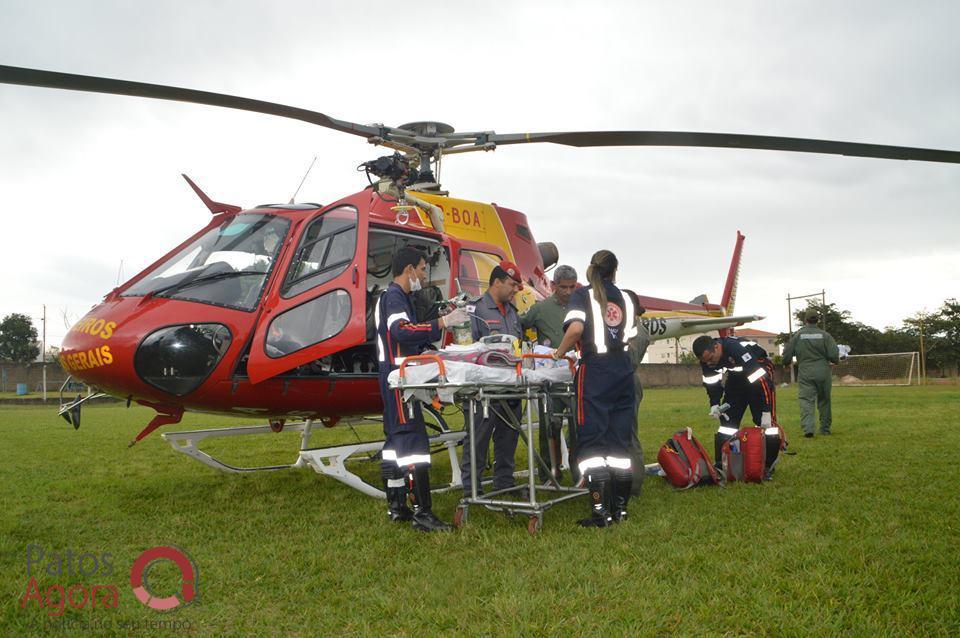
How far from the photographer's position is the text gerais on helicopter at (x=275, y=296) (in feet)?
17.3

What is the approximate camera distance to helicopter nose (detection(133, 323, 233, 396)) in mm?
5242

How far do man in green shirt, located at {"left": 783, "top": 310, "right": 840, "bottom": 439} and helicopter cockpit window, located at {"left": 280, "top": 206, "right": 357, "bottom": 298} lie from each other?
285 inches

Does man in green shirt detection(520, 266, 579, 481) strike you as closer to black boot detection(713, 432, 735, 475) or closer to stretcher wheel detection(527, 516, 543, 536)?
black boot detection(713, 432, 735, 475)

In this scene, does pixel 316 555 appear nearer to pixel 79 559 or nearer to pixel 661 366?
pixel 79 559

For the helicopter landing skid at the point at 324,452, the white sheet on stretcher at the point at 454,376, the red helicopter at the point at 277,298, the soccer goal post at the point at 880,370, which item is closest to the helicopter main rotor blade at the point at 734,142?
the red helicopter at the point at 277,298

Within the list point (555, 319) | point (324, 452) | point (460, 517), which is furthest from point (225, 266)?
point (555, 319)

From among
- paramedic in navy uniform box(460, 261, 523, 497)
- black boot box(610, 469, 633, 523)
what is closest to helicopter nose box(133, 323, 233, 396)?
paramedic in navy uniform box(460, 261, 523, 497)

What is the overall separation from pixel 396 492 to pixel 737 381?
3.57 meters

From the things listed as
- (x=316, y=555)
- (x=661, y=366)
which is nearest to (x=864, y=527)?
(x=316, y=555)

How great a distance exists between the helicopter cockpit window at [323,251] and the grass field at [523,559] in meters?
1.85

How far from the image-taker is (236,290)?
18.9 ft

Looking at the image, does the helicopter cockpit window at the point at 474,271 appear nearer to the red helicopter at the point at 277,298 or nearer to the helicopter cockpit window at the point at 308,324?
the red helicopter at the point at 277,298

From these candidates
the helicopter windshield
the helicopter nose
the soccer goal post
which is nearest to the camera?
the helicopter nose

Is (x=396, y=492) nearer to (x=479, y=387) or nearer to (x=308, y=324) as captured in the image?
(x=479, y=387)
